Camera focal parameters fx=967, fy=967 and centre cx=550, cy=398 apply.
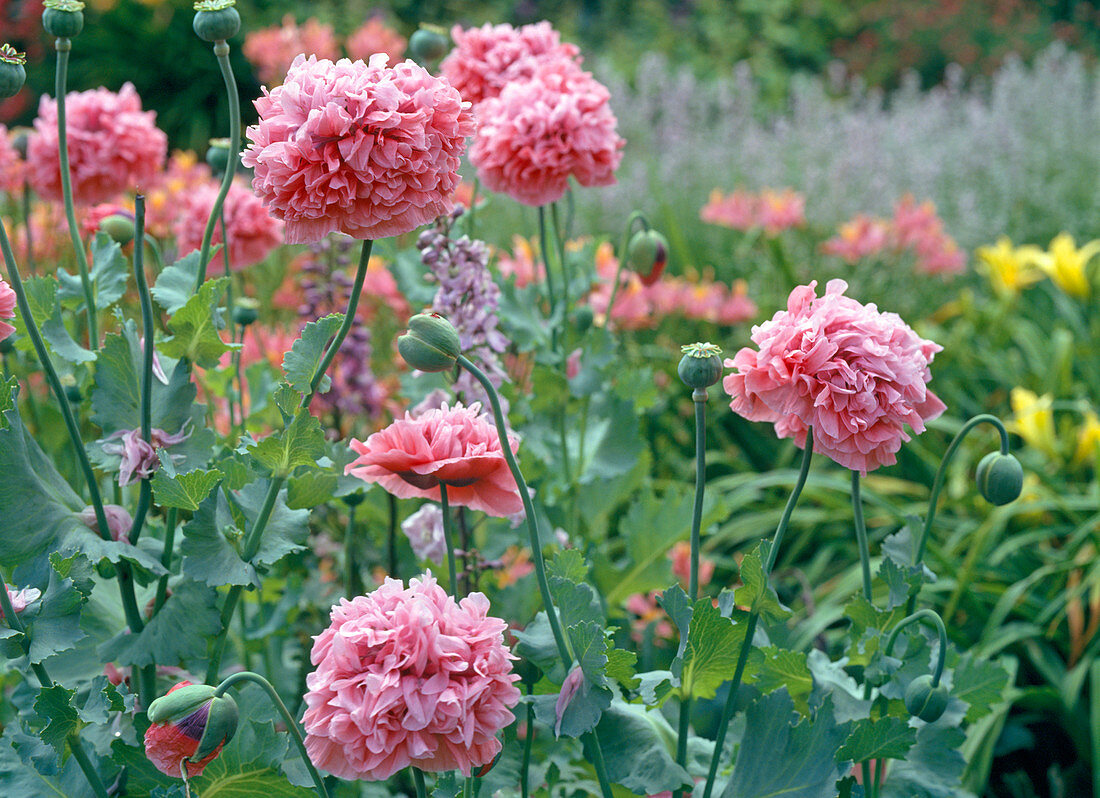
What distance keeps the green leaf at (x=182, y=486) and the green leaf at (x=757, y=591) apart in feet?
1.34

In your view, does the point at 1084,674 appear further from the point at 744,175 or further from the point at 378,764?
the point at 744,175

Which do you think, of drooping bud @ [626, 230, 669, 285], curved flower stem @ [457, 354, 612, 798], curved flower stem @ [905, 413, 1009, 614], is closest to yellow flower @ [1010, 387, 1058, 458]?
drooping bud @ [626, 230, 669, 285]

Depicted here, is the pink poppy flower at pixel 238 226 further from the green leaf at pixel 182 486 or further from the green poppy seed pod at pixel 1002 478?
the green poppy seed pod at pixel 1002 478

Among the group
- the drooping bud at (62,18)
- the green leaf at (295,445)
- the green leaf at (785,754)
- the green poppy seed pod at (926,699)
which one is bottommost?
the green leaf at (785,754)

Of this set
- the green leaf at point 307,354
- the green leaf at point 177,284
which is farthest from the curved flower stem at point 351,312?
the green leaf at point 177,284

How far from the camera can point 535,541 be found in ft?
2.22

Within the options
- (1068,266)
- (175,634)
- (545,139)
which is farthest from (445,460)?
(1068,266)

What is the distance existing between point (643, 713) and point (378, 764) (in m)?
0.31

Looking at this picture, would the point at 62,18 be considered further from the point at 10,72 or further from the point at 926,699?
the point at 926,699

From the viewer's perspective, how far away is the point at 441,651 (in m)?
0.61

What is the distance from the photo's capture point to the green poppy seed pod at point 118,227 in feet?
3.34

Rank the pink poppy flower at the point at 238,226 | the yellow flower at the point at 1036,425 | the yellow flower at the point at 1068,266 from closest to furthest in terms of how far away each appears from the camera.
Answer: the pink poppy flower at the point at 238,226
the yellow flower at the point at 1036,425
the yellow flower at the point at 1068,266

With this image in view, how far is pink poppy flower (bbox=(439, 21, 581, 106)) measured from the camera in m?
1.26

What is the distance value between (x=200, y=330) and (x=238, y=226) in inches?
21.8
